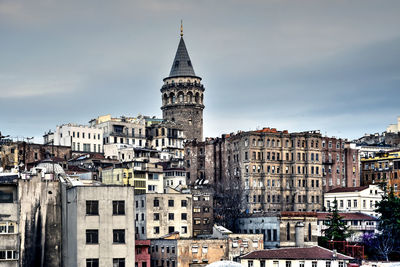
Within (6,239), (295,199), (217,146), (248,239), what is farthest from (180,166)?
(6,239)

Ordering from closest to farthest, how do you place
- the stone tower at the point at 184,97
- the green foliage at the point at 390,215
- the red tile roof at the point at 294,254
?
the red tile roof at the point at 294,254
the green foliage at the point at 390,215
the stone tower at the point at 184,97

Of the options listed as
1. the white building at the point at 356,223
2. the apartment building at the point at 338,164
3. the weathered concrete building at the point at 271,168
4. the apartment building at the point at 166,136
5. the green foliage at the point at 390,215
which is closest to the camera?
the green foliage at the point at 390,215

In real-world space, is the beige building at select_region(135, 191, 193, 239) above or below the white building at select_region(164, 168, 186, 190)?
below

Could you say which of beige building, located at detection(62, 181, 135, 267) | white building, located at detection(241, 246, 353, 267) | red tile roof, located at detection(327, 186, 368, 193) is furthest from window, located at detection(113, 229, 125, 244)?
red tile roof, located at detection(327, 186, 368, 193)

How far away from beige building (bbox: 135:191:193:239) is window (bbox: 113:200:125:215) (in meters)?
42.4

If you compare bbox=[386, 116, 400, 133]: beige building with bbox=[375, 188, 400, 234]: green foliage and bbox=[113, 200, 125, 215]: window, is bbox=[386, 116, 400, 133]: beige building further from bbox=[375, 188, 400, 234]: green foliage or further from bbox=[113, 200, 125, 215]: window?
bbox=[113, 200, 125, 215]: window

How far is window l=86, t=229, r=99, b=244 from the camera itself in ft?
221

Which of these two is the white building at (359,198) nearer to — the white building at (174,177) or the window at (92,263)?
the white building at (174,177)

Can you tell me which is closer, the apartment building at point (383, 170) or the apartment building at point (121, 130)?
the apartment building at point (383, 170)

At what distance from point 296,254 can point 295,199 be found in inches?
1822

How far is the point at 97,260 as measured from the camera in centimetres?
6719

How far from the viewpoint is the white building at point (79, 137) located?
160625 mm

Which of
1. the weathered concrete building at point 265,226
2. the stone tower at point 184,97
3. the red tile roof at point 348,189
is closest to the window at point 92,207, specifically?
the weathered concrete building at point 265,226

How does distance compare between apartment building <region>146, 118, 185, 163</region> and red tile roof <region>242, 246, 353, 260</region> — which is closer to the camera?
red tile roof <region>242, 246, 353, 260</region>
